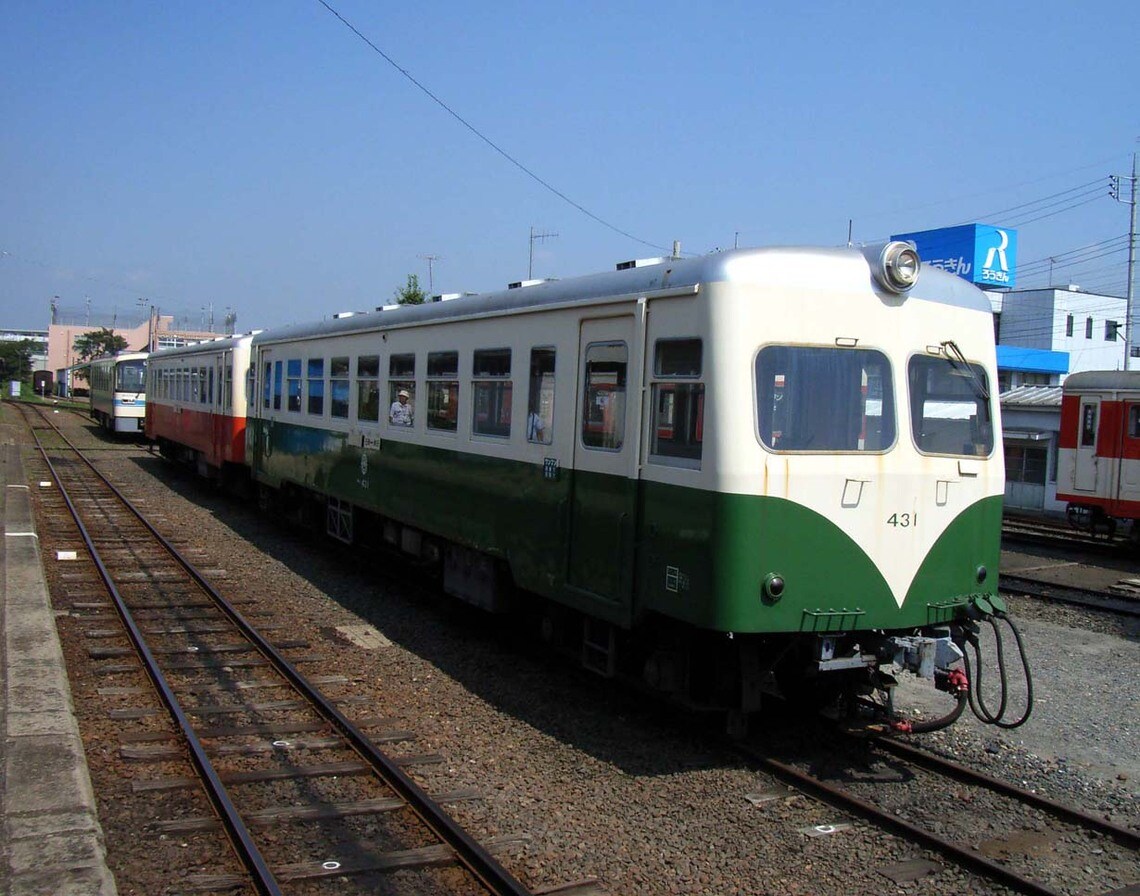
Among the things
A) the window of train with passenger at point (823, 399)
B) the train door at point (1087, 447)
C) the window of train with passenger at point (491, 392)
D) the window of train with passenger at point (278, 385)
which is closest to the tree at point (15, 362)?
the window of train with passenger at point (278, 385)

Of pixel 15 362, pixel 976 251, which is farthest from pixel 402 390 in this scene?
pixel 15 362

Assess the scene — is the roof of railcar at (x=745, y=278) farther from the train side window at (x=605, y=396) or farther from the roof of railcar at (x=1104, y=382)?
the roof of railcar at (x=1104, y=382)

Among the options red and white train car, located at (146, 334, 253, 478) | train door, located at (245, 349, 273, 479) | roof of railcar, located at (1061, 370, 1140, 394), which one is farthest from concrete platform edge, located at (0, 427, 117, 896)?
roof of railcar, located at (1061, 370, 1140, 394)

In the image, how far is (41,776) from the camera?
18.5ft

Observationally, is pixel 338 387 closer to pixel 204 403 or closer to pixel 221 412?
pixel 221 412

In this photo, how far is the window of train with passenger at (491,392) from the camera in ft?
26.8

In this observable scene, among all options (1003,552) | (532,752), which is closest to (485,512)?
(532,752)

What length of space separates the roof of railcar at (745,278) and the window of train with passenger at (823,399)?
426 millimetres

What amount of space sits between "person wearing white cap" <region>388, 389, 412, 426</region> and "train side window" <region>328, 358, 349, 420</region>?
1.50 meters

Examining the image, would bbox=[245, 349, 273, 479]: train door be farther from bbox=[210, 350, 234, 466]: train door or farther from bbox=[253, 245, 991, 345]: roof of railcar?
bbox=[253, 245, 991, 345]: roof of railcar

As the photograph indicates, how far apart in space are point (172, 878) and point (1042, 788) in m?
4.85

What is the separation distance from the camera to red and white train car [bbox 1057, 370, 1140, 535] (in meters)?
17.6

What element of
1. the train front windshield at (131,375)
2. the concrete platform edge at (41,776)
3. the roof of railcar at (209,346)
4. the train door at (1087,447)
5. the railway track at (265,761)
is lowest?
the railway track at (265,761)

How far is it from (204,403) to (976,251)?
35.3 meters
